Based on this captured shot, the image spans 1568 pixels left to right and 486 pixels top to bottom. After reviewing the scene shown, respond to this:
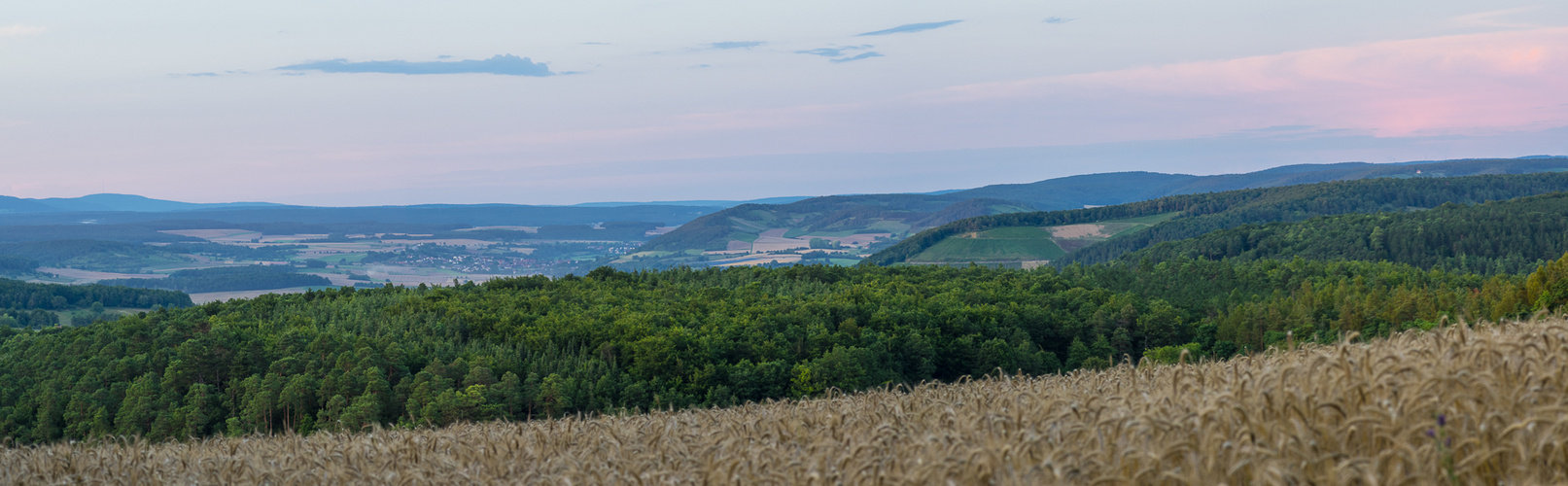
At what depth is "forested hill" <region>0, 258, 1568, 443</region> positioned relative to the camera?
221 feet

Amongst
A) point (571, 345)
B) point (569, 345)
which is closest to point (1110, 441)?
point (571, 345)

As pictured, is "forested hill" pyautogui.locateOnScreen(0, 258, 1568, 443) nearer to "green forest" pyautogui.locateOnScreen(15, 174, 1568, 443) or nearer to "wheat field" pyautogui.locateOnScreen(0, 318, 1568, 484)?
"green forest" pyautogui.locateOnScreen(15, 174, 1568, 443)

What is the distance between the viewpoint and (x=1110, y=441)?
23.1ft

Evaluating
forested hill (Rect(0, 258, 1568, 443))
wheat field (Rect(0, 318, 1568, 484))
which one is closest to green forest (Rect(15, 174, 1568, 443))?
forested hill (Rect(0, 258, 1568, 443))

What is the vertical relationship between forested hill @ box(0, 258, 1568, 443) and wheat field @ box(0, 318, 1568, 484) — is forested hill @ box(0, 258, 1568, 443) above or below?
below

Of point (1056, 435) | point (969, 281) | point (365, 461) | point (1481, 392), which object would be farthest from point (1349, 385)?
point (969, 281)

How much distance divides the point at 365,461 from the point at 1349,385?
30.1 ft

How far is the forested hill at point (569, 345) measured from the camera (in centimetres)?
6738

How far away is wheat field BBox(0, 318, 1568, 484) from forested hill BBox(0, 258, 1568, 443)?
140 feet

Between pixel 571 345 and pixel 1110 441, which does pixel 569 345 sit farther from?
pixel 1110 441

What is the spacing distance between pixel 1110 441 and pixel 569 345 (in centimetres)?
7431

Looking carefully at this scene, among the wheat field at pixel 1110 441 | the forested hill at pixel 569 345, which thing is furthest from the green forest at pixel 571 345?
the wheat field at pixel 1110 441

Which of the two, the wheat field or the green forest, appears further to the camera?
the green forest

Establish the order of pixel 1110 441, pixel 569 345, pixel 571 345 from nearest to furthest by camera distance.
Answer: pixel 1110 441
pixel 571 345
pixel 569 345
